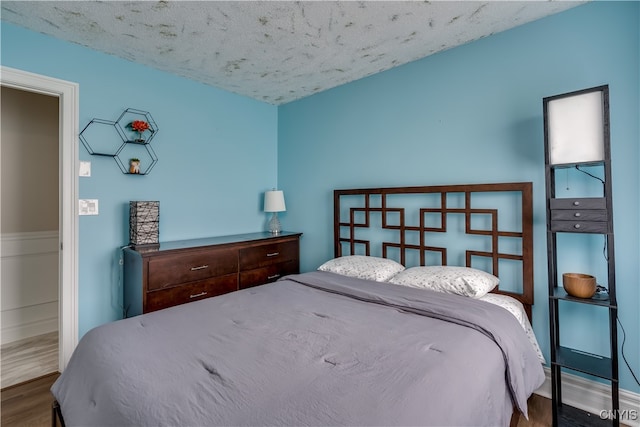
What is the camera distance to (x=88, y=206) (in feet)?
7.95

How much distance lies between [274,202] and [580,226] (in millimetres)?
2571

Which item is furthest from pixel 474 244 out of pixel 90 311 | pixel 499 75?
pixel 90 311

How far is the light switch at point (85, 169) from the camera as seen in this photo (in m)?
2.39

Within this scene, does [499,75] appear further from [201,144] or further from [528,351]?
[201,144]

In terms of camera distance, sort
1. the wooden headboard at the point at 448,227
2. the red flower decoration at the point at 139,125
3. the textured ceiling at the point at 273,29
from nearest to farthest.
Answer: the textured ceiling at the point at 273,29, the wooden headboard at the point at 448,227, the red flower decoration at the point at 139,125

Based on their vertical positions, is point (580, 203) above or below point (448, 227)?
above

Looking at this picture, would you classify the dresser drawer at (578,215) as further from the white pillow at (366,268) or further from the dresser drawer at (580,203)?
the white pillow at (366,268)

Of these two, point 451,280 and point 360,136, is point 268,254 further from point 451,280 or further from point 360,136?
point 451,280

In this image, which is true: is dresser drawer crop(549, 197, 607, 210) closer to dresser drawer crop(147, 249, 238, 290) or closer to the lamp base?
dresser drawer crop(147, 249, 238, 290)

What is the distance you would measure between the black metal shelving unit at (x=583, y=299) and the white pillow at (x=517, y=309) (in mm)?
135

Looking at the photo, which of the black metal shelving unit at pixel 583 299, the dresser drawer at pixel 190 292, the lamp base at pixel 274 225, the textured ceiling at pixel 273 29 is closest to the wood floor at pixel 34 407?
the black metal shelving unit at pixel 583 299

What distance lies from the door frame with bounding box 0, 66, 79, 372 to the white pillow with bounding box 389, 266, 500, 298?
2369mm

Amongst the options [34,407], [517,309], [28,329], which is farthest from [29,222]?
[517,309]

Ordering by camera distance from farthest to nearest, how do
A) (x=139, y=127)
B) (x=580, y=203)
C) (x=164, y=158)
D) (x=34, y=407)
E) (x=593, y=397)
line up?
(x=164, y=158) → (x=139, y=127) → (x=34, y=407) → (x=593, y=397) → (x=580, y=203)
